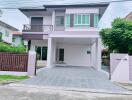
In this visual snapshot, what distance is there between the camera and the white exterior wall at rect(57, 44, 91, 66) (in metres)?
23.7

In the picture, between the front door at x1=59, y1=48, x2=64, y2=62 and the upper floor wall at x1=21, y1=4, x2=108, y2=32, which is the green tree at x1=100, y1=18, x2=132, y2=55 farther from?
the front door at x1=59, y1=48, x2=64, y2=62

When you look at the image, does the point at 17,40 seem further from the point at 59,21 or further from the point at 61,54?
the point at 59,21

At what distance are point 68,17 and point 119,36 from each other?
395 inches

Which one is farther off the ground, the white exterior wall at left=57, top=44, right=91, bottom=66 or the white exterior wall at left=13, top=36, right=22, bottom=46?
the white exterior wall at left=13, top=36, right=22, bottom=46

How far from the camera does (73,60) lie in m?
23.8

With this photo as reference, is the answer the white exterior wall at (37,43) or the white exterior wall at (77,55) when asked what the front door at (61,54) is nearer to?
the white exterior wall at (77,55)

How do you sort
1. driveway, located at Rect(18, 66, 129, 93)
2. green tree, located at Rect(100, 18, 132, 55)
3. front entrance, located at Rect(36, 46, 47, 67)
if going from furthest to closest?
front entrance, located at Rect(36, 46, 47, 67) → green tree, located at Rect(100, 18, 132, 55) → driveway, located at Rect(18, 66, 129, 93)

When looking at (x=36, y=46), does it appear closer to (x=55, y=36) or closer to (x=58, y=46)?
(x=58, y=46)

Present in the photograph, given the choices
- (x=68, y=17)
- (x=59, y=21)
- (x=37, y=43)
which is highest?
(x=68, y=17)

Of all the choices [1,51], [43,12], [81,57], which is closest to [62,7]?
[43,12]

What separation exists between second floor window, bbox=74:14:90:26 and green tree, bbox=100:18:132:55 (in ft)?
25.7

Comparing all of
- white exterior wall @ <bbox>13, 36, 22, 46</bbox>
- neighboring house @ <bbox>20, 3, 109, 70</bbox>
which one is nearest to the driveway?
neighboring house @ <bbox>20, 3, 109, 70</bbox>

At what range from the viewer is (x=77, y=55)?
23.7m

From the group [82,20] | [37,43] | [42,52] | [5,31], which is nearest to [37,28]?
[37,43]
